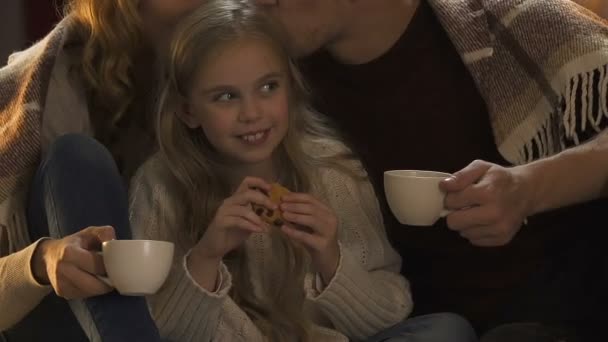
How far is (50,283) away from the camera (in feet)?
4.46

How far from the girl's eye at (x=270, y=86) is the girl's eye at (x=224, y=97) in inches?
2.0

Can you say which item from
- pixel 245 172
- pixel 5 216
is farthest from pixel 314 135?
pixel 5 216

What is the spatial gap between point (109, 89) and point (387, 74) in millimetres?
465

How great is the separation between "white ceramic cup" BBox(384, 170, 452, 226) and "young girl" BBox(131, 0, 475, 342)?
0.13m

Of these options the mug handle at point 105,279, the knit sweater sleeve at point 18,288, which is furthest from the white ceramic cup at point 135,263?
the knit sweater sleeve at point 18,288

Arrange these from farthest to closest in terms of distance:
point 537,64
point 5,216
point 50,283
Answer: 1. point 537,64
2. point 5,216
3. point 50,283

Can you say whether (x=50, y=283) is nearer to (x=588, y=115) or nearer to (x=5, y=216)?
(x=5, y=216)

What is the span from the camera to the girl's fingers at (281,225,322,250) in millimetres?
1433

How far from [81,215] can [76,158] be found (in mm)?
86

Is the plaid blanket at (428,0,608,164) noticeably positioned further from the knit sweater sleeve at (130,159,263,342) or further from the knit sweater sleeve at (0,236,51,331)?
the knit sweater sleeve at (0,236,51,331)

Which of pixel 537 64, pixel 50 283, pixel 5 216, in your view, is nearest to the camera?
pixel 50 283

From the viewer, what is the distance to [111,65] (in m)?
1.65

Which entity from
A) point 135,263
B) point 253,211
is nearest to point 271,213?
point 253,211

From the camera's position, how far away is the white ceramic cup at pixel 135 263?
1.22m
